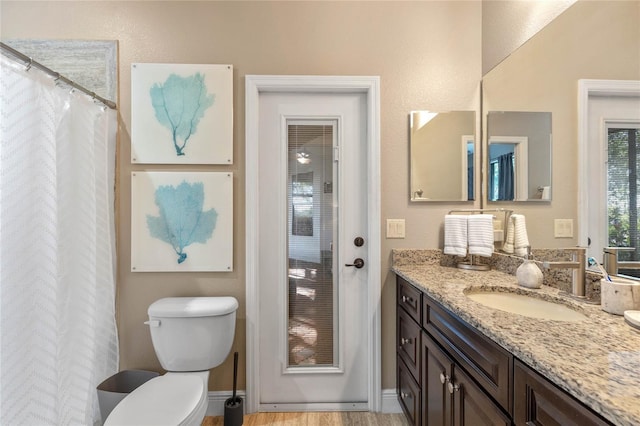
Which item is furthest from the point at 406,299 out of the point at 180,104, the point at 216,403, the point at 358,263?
the point at 180,104

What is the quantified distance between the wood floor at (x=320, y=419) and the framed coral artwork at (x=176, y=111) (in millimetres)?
1544

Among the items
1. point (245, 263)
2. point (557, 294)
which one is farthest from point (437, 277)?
point (245, 263)

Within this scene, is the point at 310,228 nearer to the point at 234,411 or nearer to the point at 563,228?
the point at 234,411

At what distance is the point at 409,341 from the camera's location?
165 centimetres

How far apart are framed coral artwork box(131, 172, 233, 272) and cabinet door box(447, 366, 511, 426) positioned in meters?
1.35

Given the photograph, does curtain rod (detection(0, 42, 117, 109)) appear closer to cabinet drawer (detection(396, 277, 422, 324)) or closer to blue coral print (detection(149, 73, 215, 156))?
blue coral print (detection(149, 73, 215, 156))

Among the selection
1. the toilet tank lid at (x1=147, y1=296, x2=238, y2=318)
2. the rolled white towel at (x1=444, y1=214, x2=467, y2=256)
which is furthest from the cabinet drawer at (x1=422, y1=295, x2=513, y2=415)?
the toilet tank lid at (x1=147, y1=296, x2=238, y2=318)

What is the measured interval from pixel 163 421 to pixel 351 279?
3.87ft

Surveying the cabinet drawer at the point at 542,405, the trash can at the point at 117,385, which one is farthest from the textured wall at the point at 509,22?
the trash can at the point at 117,385

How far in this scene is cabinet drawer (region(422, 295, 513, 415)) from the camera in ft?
2.82

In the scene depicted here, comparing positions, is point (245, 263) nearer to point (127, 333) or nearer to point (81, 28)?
point (127, 333)

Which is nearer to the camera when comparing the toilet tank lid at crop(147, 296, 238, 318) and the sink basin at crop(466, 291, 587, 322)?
the sink basin at crop(466, 291, 587, 322)

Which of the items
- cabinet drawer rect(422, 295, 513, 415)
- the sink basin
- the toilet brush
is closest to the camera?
cabinet drawer rect(422, 295, 513, 415)

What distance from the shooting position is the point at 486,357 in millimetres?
944
